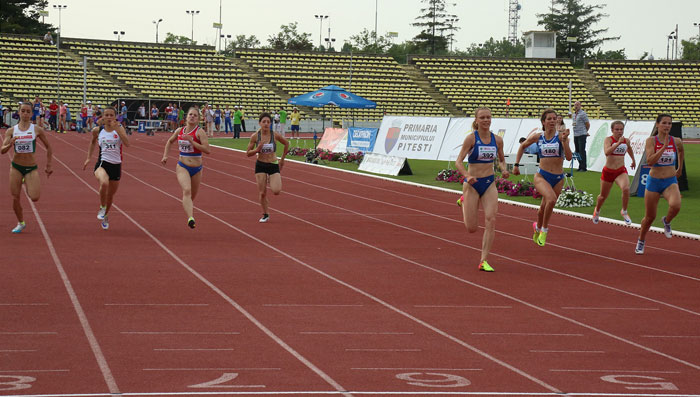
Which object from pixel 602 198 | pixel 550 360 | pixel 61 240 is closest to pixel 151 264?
pixel 61 240

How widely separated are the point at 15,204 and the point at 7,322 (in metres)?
6.26

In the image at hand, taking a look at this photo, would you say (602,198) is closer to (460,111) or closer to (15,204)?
(15,204)

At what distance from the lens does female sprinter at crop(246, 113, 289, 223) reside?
16.2 m

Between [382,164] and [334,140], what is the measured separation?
24.5 ft

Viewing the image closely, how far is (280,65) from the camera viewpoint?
Result: 225 ft

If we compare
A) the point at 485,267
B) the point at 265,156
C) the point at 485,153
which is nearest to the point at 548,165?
the point at 485,153

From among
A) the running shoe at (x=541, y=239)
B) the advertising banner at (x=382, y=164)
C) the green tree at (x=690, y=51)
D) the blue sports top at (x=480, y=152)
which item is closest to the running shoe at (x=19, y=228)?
the blue sports top at (x=480, y=152)

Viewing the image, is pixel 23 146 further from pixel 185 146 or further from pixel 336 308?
pixel 336 308

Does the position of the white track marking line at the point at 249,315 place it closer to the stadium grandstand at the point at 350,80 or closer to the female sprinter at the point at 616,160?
the female sprinter at the point at 616,160

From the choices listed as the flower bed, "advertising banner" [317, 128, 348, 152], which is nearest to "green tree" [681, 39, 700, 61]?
"advertising banner" [317, 128, 348, 152]

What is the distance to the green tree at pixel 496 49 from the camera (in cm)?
14721

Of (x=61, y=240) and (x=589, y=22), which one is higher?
(x=589, y=22)

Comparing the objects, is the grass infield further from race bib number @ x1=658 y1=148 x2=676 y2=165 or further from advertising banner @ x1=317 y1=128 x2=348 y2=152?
race bib number @ x1=658 y1=148 x2=676 y2=165

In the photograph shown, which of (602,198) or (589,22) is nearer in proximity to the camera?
(602,198)
